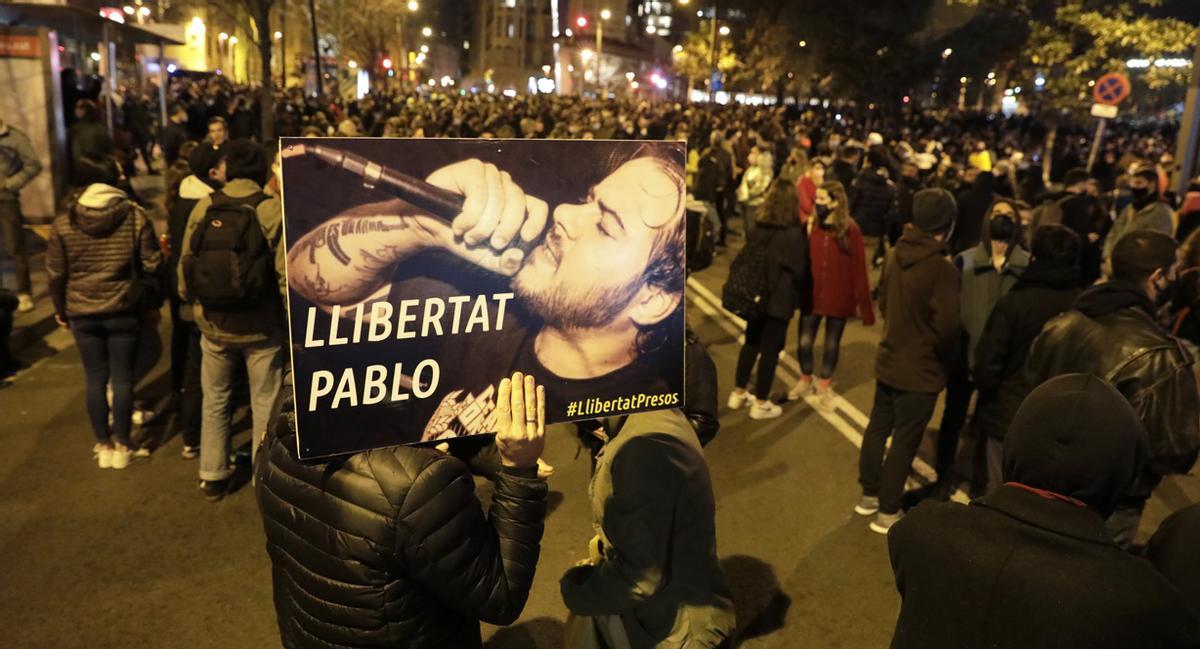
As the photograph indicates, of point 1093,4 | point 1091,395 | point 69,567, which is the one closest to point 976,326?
point 1091,395

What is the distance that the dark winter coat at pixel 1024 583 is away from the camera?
1690 millimetres

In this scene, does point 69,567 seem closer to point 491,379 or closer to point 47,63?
point 491,379

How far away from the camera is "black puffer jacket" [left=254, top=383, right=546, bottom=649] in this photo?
2082mm

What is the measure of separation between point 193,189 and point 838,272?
15.5 feet

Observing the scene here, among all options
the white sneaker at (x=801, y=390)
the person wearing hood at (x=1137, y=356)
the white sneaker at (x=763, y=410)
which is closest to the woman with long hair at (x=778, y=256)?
the white sneaker at (x=763, y=410)

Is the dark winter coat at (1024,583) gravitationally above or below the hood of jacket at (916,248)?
below

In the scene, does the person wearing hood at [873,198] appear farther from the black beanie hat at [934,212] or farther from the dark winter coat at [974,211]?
the black beanie hat at [934,212]

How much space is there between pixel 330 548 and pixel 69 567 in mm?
3200

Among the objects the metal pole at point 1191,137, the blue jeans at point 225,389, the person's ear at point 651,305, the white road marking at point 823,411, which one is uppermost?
the metal pole at point 1191,137

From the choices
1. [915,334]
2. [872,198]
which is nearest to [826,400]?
[915,334]

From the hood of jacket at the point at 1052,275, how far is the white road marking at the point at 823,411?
1610mm

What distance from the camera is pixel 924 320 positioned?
5.01m

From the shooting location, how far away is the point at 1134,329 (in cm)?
373

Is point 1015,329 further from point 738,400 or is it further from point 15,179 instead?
point 15,179
